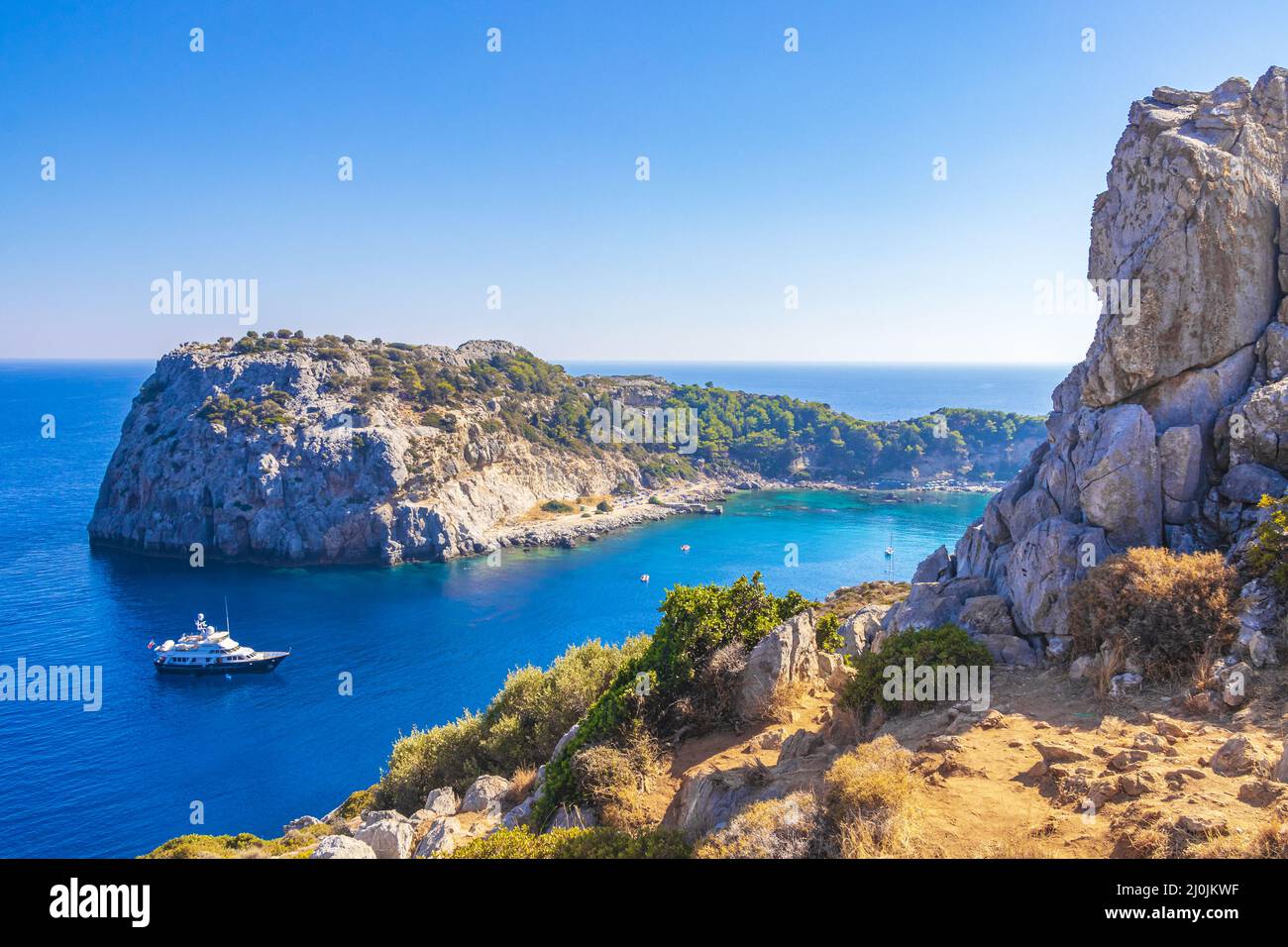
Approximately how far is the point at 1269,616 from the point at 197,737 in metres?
47.9

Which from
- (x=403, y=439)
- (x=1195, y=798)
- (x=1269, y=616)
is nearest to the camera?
(x=1195, y=798)

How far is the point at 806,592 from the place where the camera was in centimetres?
6512

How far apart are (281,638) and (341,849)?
47.2 m

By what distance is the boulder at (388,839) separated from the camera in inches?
580

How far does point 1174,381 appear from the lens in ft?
55.0

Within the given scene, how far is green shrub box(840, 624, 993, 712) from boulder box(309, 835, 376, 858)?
10114mm

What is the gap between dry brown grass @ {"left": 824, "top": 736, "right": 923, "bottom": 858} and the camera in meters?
7.66

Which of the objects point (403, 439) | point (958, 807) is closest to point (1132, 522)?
point (958, 807)

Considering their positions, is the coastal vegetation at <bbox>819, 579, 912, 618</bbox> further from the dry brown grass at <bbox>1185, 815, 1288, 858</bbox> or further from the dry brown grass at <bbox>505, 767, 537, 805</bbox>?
the dry brown grass at <bbox>1185, 815, 1288, 858</bbox>

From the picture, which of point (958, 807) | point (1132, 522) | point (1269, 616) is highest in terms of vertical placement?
point (1132, 522)

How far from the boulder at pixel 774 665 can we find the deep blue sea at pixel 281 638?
26736 millimetres

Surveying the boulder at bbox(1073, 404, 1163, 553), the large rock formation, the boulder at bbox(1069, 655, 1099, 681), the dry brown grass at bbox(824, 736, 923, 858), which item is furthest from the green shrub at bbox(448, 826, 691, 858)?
the boulder at bbox(1073, 404, 1163, 553)

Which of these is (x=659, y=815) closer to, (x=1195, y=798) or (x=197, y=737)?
(x=1195, y=798)
